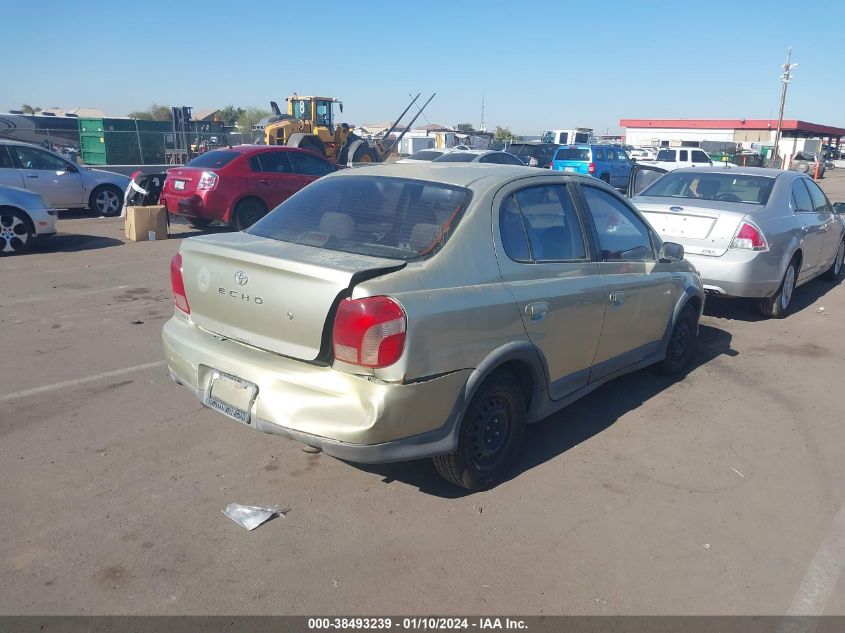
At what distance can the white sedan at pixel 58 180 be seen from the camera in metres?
12.7

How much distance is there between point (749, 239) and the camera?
7.22m

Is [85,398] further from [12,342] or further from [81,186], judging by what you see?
[81,186]

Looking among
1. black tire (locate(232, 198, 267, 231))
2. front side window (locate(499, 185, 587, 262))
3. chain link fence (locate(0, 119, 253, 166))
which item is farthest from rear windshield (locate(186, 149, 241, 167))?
chain link fence (locate(0, 119, 253, 166))

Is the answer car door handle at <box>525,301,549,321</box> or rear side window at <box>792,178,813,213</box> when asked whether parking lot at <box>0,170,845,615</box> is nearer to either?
car door handle at <box>525,301,549,321</box>

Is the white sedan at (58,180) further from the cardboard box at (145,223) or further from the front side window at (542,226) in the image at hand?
the front side window at (542,226)

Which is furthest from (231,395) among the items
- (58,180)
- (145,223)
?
(58,180)

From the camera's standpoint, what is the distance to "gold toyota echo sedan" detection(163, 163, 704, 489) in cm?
325

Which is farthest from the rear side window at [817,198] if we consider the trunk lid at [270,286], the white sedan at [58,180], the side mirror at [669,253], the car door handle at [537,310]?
the white sedan at [58,180]

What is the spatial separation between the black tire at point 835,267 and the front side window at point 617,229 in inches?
251

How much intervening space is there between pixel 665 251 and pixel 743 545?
240cm

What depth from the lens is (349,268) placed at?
3.31m

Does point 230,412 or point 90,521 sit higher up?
point 230,412

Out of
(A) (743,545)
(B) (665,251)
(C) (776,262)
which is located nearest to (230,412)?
(A) (743,545)

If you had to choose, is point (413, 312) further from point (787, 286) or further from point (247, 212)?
point (247, 212)
